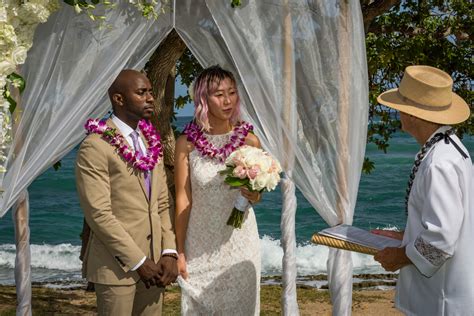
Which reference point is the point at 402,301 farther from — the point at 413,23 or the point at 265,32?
the point at 413,23

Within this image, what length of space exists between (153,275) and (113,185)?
0.46m

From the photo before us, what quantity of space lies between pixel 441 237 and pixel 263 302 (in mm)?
4854

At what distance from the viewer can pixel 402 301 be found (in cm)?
344

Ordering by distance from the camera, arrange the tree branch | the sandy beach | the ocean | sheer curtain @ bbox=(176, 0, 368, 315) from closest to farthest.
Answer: sheer curtain @ bbox=(176, 0, 368, 315), the tree branch, the sandy beach, the ocean

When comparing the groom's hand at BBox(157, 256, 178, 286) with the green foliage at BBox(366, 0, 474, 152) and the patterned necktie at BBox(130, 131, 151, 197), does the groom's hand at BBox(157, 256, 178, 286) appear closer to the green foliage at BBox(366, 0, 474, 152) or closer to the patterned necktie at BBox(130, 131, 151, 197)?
the patterned necktie at BBox(130, 131, 151, 197)

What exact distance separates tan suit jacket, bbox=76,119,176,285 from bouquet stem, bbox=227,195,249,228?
0.40 m

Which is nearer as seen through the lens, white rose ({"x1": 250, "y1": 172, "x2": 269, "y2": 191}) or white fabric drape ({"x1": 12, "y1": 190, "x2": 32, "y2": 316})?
white rose ({"x1": 250, "y1": 172, "x2": 269, "y2": 191})

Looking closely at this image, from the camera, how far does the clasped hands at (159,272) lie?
3627 millimetres

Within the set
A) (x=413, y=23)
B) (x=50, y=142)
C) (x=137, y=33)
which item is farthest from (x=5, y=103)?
(x=413, y=23)

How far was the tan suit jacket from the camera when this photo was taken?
3572 mm

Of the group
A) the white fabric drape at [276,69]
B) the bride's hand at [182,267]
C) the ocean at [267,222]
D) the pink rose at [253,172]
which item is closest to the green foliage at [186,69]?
the white fabric drape at [276,69]

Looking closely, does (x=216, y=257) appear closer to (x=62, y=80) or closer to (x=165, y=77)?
(x=62, y=80)

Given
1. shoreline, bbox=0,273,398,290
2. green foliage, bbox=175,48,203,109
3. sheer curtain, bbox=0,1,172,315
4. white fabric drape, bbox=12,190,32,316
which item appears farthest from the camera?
shoreline, bbox=0,273,398,290

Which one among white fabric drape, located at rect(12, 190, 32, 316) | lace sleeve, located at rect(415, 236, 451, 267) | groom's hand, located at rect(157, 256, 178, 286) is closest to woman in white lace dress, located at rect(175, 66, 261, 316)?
groom's hand, located at rect(157, 256, 178, 286)
